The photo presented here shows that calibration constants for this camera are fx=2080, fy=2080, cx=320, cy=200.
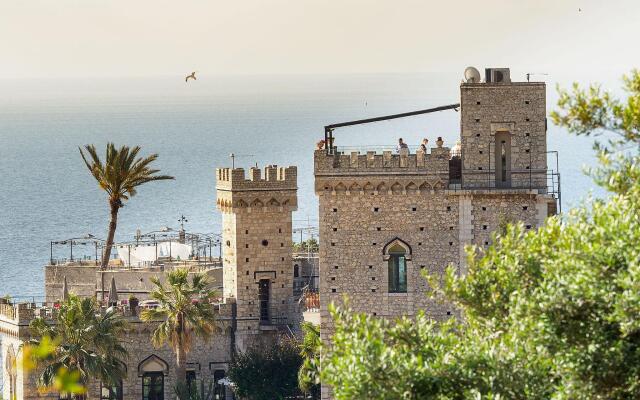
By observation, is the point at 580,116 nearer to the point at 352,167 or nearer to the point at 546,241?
the point at 546,241

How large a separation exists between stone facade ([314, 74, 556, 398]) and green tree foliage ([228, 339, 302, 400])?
429 inches

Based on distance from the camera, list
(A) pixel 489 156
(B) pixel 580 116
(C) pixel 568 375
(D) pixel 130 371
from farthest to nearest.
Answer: (D) pixel 130 371 < (A) pixel 489 156 < (B) pixel 580 116 < (C) pixel 568 375

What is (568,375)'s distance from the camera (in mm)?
30438

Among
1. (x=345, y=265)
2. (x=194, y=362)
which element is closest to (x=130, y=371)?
(x=194, y=362)

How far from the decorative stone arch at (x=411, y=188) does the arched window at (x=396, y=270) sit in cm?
124

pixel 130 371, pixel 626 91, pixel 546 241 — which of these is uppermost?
pixel 626 91

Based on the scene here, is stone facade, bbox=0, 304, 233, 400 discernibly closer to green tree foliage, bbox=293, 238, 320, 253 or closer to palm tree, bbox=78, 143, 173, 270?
palm tree, bbox=78, 143, 173, 270

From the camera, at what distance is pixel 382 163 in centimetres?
4878

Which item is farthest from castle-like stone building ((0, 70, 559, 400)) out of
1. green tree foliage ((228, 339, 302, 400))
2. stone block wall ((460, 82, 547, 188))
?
green tree foliage ((228, 339, 302, 400))

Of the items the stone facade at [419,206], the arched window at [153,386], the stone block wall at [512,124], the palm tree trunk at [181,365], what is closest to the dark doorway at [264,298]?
the arched window at [153,386]

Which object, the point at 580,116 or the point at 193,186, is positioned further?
the point at 193,186

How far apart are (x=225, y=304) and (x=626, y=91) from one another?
99.9 feet

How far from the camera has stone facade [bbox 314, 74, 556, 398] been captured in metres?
48.5

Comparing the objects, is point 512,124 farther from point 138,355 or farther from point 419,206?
point 138,355
